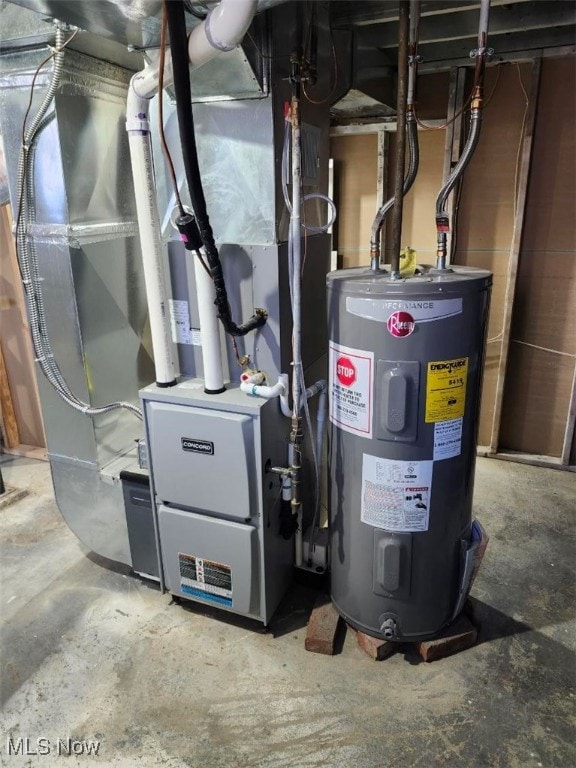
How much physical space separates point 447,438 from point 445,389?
164mm

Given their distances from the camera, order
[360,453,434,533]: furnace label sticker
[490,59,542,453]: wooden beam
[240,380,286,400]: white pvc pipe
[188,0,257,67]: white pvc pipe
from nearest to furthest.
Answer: [188,0,257,67]: white pvc pipe, [360,453,434,533]: furnace label sticker, [240,380,286,400]: white pvc pipe, [490,59,542,453]: wooden beam

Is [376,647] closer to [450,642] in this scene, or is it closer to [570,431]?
[450,642]

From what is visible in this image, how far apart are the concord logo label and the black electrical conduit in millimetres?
379

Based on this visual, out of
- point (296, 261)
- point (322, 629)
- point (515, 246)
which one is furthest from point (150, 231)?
point (515, 246)

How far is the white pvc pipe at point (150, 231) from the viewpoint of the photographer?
161 cm

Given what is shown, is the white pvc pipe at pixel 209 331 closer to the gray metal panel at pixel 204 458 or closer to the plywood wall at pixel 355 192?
the gray metal panel at pixel 204 458

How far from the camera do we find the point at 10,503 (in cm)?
280

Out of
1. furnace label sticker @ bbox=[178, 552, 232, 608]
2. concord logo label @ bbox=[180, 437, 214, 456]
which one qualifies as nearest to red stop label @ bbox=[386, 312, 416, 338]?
concord logo label @ bbox=[180, 437, 214, 456]

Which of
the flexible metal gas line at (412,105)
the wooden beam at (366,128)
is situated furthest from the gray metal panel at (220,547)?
the wooden beam at (366,128)

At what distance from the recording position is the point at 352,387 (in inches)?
61.7

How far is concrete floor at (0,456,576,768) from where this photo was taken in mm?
1486

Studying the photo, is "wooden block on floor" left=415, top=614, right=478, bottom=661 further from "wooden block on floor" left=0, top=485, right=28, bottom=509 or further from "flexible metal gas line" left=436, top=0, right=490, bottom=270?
"wooden block on floor" left=0, top=485, right=28, bottom=509

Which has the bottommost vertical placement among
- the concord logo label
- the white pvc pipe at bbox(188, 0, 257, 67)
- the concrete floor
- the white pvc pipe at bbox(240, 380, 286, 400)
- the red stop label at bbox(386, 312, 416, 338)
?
the concrete floor

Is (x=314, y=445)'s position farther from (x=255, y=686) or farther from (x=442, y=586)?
(x=255, y=686)
